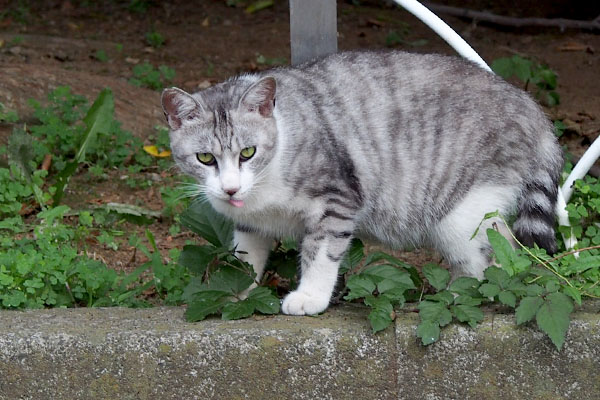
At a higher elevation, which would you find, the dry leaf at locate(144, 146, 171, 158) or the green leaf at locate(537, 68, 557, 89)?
the green leaf at locate(537, 68, 557, 89)

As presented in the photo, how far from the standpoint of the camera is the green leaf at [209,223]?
3758 mm

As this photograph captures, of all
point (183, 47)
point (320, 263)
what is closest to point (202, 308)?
point (320, 263)

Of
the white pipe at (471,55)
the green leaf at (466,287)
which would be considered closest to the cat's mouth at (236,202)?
the green leaf at (466,287)

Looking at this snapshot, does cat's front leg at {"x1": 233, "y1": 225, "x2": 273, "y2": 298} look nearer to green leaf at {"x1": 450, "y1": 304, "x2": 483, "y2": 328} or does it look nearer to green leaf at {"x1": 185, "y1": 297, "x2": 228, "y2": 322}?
green leaf at {"x1": 185, "y1": 297, "x2": 228, "y2": 322}

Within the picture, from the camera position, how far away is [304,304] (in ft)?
10.9

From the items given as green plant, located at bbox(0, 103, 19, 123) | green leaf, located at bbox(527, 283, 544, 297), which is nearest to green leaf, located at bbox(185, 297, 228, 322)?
green leaf, located at bbox(527, 283, 544, 297)

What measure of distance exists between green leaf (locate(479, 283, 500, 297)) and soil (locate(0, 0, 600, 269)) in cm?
190

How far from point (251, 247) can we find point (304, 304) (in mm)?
471

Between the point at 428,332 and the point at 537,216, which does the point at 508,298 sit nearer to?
the point at 428,332

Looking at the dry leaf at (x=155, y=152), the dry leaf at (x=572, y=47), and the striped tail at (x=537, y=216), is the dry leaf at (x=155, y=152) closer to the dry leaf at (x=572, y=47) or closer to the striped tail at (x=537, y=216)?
the striped tail at (x=537, y=216)

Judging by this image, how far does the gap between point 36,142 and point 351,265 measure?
7.41ft

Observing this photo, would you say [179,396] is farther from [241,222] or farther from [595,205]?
[595,205]

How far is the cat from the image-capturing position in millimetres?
3373

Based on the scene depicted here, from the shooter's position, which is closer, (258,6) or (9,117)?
(9,117)
